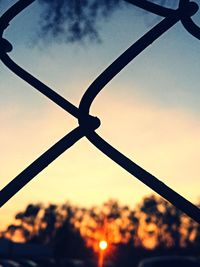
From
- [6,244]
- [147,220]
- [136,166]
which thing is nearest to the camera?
[136,166]

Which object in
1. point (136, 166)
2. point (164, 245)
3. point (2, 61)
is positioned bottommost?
point (136, 166)

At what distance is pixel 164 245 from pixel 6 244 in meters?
22.4

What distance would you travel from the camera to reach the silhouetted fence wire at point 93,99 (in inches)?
61.4

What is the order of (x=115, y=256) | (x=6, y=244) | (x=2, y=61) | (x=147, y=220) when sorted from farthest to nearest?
(x=147, y=220) < (x=115, y=256) < (x=6, y=244) < (x=2, y=61)

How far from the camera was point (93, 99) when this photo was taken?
172 cm

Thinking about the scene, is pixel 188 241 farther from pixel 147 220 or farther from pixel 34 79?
pixel 34 79

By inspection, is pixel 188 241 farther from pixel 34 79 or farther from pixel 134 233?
pixel 34 79

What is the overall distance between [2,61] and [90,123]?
0.48 m

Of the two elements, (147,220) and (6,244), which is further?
(147,220)

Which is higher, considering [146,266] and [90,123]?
[146,266]

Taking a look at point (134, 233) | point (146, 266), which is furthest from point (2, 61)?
point (134, 233)

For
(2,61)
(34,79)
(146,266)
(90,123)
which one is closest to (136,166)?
(90,123)

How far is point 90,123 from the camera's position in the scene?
180 cm

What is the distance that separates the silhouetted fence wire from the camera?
1.56 meters
